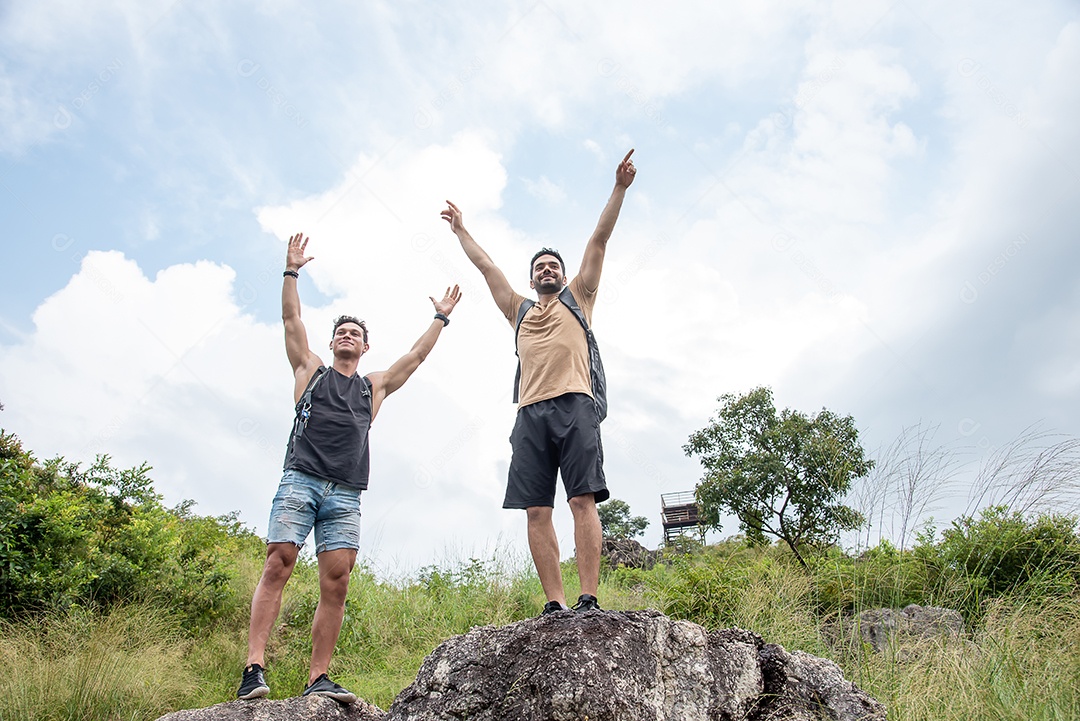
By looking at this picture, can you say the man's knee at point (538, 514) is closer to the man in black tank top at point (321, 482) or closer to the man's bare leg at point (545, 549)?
the man's bare leg at point (545, 549)

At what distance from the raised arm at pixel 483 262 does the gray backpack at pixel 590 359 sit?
0.14m

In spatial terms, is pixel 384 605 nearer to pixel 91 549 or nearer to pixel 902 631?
pixel 91 549

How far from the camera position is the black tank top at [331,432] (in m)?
3.94

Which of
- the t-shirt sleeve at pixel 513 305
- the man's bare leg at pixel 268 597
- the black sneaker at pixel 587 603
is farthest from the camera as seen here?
the t-shirt sleeve at pixel 513 305

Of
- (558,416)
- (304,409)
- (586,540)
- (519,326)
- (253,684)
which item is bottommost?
(253,684)

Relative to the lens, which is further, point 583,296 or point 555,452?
point 583,296

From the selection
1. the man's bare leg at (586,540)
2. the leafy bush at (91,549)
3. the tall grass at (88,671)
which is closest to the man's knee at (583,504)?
the man's bare leg at (586,540)

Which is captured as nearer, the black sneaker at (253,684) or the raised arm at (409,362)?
the black sneaker at (253,684)

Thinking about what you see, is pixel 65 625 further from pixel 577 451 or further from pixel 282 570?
pixel 577 451

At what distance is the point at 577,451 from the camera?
3420mm

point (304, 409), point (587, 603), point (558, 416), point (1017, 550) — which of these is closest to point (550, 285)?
point (558, 416)

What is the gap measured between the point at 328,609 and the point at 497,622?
3989 millimetres

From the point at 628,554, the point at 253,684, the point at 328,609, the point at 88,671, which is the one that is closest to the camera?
the point at 253,684

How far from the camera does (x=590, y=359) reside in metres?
3.81
